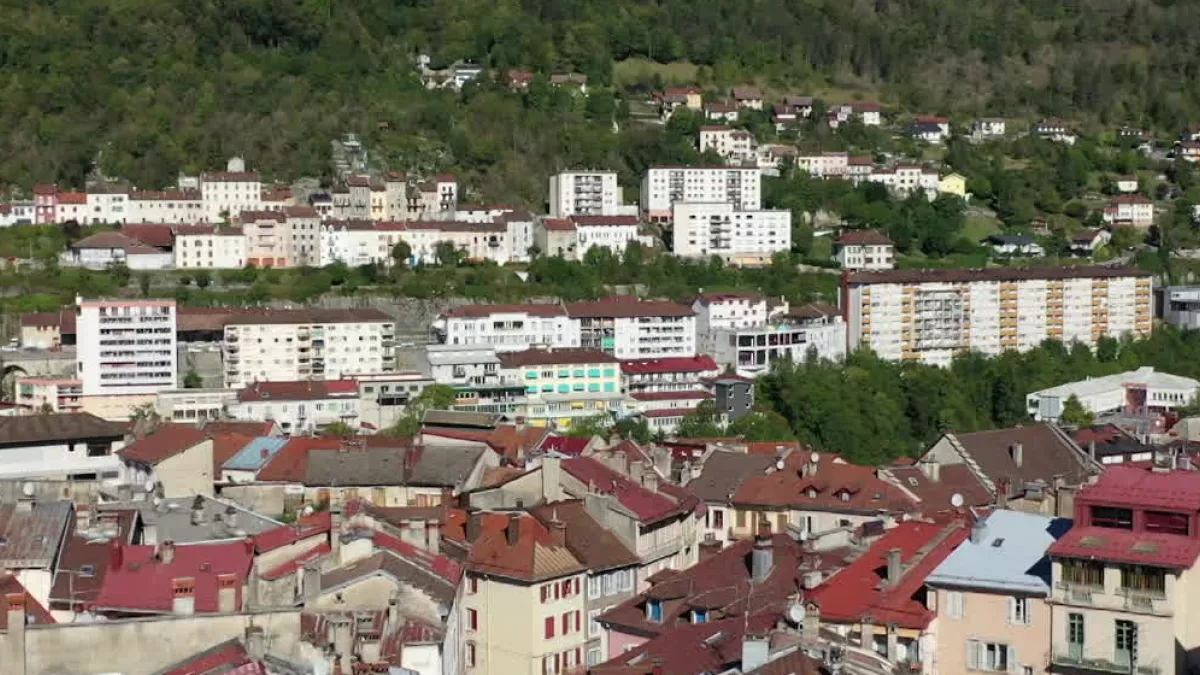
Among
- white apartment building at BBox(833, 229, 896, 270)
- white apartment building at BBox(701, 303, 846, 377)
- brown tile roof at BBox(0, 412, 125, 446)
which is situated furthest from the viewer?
white apartment building at BBox(833, 229, 896, 270)

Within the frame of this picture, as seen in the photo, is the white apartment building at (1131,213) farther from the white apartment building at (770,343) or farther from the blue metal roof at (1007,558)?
the blue metal roof at (1007,558)

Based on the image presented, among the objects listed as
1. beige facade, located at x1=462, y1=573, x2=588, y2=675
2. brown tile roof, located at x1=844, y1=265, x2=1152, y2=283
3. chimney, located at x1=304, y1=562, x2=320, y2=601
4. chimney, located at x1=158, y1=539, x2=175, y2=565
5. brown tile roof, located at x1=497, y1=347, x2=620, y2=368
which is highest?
brown tile roof, located at x1=844, y1=265, x2=1152, y2=283

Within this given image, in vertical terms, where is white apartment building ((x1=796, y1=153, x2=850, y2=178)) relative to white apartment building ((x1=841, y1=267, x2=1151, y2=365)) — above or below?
above

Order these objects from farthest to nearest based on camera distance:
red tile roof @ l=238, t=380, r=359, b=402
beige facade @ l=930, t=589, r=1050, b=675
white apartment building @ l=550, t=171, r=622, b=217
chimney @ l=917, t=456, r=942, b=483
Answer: white apartment building @ l=550, t=171, r=622, b=217
red tile roof @ l=238, t=380, r=359, b=402
chimney @ l=917, t=456, r=942, b=483
beige facade @ l=930, t=589, r=1050, b=675

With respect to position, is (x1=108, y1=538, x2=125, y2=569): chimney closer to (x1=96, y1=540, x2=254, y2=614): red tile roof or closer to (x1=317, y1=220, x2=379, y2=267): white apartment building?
(x1=96, y1=540, x2=254, y2=614): red tile roof

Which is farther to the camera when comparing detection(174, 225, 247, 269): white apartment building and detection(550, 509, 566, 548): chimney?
detection(174, 225, 247, 269): white apartment building

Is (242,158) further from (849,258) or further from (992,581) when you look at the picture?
(992,581)

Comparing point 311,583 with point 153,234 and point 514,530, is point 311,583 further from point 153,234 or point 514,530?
point 153,234

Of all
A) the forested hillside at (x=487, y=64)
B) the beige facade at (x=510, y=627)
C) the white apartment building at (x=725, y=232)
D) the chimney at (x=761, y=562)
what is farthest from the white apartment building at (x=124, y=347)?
the chimney at (x=761, y=562)

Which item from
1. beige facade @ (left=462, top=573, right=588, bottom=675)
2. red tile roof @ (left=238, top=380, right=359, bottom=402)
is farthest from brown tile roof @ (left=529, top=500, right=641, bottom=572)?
red tile roof @ (left=238, top=380, right=359, bottom=402)
